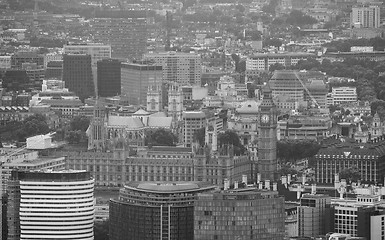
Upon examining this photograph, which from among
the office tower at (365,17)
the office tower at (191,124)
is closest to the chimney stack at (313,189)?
the office tower at (191,124)

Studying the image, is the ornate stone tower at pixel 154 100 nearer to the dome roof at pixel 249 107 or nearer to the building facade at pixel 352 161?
the dome roof at pixel 249 107

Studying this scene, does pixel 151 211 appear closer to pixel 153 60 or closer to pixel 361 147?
pixel 361 147

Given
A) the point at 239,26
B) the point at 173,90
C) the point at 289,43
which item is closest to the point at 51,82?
the point at 173,90

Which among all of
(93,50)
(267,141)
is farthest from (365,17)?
(267,141)

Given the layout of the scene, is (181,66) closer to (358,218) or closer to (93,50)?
(93,50)

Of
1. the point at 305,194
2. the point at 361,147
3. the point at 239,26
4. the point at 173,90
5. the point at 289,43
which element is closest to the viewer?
the point at 305,194

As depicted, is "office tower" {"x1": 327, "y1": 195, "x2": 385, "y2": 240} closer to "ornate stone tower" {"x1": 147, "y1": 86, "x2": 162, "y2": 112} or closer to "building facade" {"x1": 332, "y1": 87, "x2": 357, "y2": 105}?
"ornate stone tower" {"x1": 147, "y1": 86, "x2": 162, "y2": 112}
